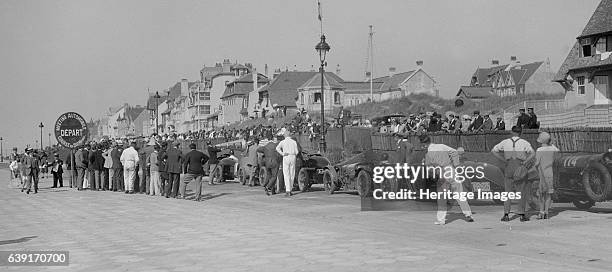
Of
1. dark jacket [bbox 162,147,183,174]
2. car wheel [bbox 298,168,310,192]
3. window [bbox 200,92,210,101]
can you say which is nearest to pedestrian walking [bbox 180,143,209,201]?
dark jacket [bbox 162,147,183,174]

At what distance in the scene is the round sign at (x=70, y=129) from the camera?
24953 millimetres

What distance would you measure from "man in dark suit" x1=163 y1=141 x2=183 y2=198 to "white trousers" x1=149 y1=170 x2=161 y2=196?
1426mm

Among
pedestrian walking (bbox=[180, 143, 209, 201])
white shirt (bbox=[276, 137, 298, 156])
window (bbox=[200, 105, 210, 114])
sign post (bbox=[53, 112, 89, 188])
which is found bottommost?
pedestrian walking (bbox=[180, 143, 209, 201])

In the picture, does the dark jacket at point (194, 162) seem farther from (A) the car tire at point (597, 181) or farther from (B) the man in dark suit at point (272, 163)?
(A) the car tire at point (597, 181)

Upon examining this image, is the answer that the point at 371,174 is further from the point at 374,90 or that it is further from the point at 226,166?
the point at 374,90

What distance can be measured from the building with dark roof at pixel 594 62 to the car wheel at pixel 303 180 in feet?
91.1

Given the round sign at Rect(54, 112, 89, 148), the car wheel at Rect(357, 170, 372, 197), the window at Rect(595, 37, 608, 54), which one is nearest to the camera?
the car wheel at Rect(357, 170, 372, 197)

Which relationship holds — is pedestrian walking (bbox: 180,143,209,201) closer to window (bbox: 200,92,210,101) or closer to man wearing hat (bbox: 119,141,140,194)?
man wearing hat (bbox: 119,141,140,194)

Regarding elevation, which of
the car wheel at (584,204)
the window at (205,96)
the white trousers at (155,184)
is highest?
the window at (205,96)

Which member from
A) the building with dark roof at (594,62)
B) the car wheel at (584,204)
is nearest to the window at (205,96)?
the building with dark roof at (594,62)

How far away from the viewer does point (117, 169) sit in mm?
27938

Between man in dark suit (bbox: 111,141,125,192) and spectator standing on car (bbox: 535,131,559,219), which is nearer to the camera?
spectator standing on car (bbox: 535,131,559,219)

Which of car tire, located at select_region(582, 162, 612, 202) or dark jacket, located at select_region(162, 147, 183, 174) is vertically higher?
dark jacket, located at select_region(162, 147, 183, 174)

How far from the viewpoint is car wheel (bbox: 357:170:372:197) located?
60.2 ft
